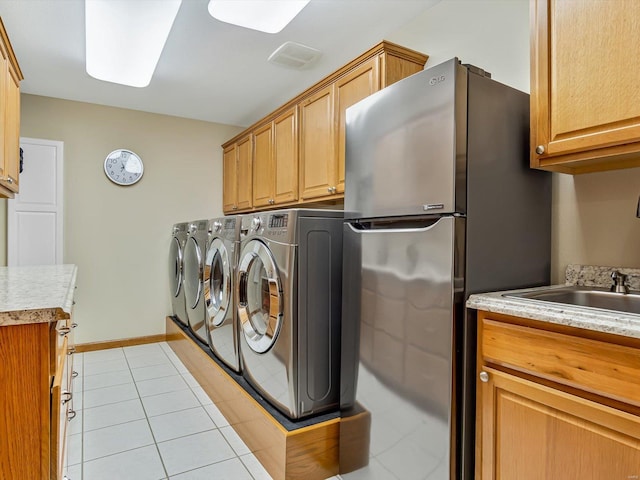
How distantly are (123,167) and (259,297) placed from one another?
2.75 m

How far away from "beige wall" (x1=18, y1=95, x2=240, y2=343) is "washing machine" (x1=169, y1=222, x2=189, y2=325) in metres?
0.23

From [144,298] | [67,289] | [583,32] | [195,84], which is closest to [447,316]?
[583,32]

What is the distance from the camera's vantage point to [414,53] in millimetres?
2195

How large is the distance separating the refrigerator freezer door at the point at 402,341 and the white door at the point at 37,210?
10.8ft

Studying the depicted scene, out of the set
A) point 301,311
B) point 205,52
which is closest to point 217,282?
point 301,311

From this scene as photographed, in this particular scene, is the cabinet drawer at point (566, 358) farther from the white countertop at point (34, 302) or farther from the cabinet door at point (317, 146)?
the cabinet door at point (317, 146)

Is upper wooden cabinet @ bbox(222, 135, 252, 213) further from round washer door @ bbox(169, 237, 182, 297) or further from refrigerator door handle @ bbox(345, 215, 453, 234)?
refrigerator door handle @ bbox(345, 215, 453, 234)

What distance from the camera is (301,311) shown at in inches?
73.9

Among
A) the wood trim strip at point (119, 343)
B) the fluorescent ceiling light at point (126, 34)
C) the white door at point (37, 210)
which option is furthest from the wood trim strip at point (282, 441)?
the white door at point (37, 210)

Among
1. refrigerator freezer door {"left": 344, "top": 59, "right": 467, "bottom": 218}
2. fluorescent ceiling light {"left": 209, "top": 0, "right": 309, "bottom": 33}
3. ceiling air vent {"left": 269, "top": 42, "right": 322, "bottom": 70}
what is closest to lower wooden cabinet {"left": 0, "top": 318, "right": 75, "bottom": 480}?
refrigerator freezer door {"left": 344, "top": 59, "right": 467, "bottom": 218}

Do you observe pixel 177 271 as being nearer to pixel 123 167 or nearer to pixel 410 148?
pixel 123 167

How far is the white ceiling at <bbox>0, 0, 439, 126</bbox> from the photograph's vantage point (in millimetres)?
2268

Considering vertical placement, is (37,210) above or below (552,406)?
above

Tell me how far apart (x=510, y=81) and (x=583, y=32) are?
565 millimetres
